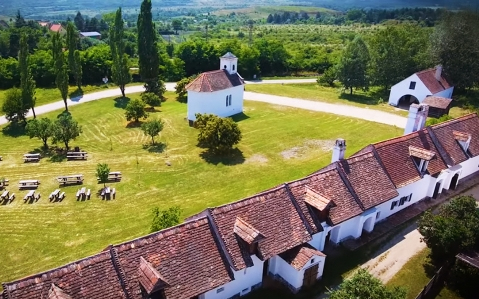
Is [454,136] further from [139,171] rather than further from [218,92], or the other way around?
[139,171]

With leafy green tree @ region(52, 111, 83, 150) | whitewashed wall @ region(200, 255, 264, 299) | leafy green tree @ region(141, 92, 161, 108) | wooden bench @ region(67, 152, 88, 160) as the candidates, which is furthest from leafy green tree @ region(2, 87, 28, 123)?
whitewashed wall @ region(200, 255, 264, 299)

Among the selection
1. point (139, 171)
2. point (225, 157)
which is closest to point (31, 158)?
point (139, 171)

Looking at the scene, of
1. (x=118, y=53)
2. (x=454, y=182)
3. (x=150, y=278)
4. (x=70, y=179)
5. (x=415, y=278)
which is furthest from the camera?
(x=118, y=53)

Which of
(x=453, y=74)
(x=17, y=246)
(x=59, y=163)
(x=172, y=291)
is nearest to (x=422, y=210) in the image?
(x=172, y=291)

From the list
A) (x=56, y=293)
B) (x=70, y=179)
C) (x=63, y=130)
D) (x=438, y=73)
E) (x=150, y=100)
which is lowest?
(x=150, y=100)

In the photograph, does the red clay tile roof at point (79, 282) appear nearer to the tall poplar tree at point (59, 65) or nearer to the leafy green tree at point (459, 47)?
→ the tall poplar tree at point (59, 65)

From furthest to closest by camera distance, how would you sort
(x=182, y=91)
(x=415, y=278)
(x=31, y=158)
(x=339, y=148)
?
(x=182, y=91)
(x=31, y=158)
(x=339, y=148)
(x=415, y=278)

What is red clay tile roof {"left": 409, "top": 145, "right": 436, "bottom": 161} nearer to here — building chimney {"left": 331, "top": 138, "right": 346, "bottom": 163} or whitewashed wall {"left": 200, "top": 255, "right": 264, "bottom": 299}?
building chimney {"left": 331, "top": 138, "right": 346, "bottom": 163}
